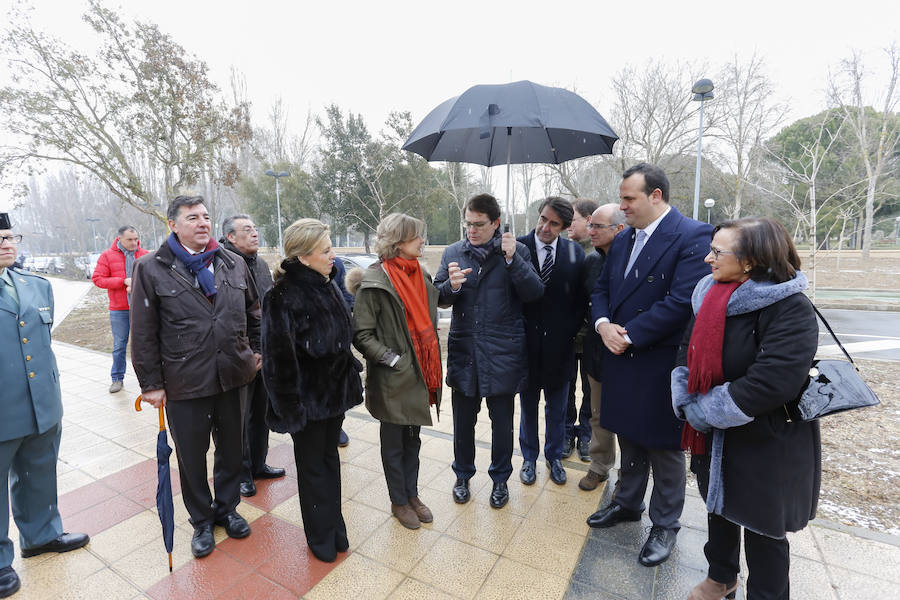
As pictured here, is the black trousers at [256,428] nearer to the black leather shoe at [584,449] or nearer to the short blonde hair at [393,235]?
the short blonde hair at [393,235]

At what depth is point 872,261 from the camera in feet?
81.7

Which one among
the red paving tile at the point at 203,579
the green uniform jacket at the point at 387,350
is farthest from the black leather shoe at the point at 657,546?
the red paving tile at the point at 203,579

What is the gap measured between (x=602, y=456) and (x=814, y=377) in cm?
177

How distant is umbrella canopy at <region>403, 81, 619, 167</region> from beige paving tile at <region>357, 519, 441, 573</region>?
2.51 m

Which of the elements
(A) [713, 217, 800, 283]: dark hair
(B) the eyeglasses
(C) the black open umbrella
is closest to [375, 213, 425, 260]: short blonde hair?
(C) the black open umbrella

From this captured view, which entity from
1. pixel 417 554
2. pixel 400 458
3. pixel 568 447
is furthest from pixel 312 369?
pixel 568 447

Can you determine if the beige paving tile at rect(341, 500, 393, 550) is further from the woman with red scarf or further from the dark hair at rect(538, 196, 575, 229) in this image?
the dark hair at rect(538, 196, 575, 229)

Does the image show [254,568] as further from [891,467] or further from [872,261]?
[872,261]

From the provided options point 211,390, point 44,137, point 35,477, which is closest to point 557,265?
point 211,390

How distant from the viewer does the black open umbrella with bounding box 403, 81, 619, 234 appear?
2652 millimetres

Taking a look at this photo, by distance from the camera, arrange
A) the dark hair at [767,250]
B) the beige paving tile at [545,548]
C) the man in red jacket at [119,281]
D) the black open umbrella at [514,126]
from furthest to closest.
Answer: the man in red jacket at [119,281] < the black open umbrella at [514,126] < the beige paving tile at [545,548] < the dark hair at [767,250]

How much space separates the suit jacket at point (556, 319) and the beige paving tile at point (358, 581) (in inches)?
60.1

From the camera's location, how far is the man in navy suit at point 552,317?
3141 mm

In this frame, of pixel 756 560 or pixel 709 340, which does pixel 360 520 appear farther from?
pixel 709 340
